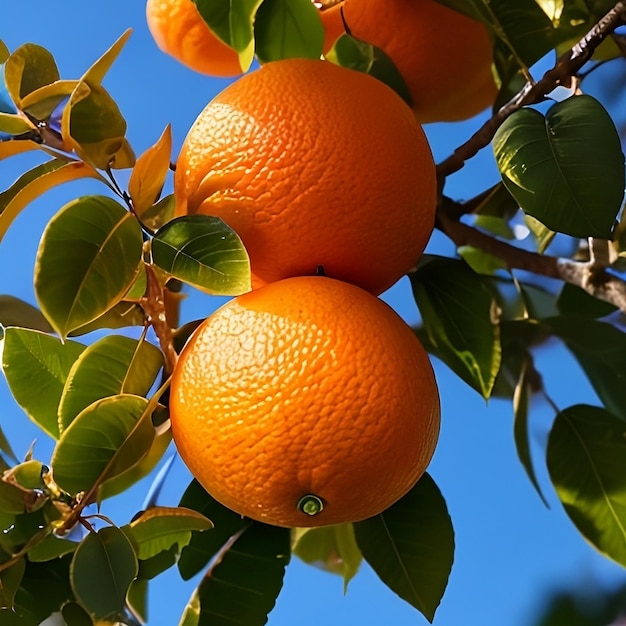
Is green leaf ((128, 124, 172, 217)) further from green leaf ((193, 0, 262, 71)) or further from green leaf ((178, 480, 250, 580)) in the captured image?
green leaf ((178, 480, 250, 580))

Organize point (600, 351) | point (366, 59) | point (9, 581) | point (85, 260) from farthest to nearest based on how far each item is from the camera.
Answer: point (600, 351) < point (366, 59) < point (9, 581) < point (85, 260)

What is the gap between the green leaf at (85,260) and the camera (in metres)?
0.40

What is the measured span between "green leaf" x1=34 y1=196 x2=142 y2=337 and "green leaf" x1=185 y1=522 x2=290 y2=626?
28 centimetres

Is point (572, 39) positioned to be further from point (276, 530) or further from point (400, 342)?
point (276, 530)

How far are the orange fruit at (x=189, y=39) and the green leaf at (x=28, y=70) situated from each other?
14 centimetres

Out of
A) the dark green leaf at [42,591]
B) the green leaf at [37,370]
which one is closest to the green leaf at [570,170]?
the green leaf at [37,370]

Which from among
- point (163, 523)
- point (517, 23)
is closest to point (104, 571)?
point (163, 523)

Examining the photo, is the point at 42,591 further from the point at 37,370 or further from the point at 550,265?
the point at 550,265

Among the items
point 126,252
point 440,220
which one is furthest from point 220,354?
point 440,220

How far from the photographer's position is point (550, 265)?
2.16 feet

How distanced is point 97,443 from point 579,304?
1.84 ft

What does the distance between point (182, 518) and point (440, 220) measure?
368mm

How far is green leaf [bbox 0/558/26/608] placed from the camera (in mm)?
513

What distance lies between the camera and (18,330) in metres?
0.58
